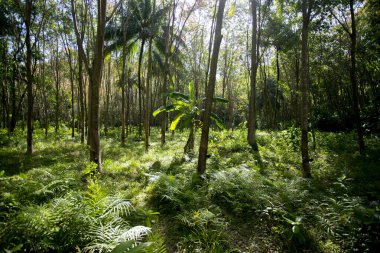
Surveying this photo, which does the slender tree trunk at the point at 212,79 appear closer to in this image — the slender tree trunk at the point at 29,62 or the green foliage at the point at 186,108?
the green foliage at the point at 186,108

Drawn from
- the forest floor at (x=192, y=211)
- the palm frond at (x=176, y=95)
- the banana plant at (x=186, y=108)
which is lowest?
the forest floor at (x=192, y=211)

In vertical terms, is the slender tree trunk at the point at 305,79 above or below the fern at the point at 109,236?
above

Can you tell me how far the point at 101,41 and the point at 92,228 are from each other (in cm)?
578

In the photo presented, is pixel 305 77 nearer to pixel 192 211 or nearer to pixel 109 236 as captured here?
pixel 192 211

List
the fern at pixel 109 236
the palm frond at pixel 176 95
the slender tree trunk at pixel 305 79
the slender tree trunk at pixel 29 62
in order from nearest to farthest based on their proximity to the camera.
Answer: the fern at pixel 109 236, the slender tree trunk at pixel 305 79, the palm frond at pixel 176 95, the slender tree trunk at pixel 29 62

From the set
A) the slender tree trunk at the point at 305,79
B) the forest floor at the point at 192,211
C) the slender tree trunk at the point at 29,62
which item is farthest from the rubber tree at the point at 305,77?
the slender tree trunk at the point at 29,62

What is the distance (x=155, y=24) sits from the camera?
1500 centimetres

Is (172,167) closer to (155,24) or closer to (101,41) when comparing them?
(101,41)

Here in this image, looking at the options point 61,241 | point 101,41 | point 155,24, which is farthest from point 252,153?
point 155,24

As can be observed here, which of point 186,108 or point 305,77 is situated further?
point 186,108

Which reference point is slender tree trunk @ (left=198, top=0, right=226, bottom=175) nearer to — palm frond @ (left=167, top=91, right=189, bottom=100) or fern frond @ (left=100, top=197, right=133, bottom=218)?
palm frond @ (left=167, top=91, right=189, bottom=100)

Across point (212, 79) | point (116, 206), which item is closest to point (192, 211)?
point (116, 206)

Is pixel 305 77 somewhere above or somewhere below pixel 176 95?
above

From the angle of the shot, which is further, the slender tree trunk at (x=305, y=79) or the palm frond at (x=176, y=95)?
the palm frond at (x=176, y=95)
